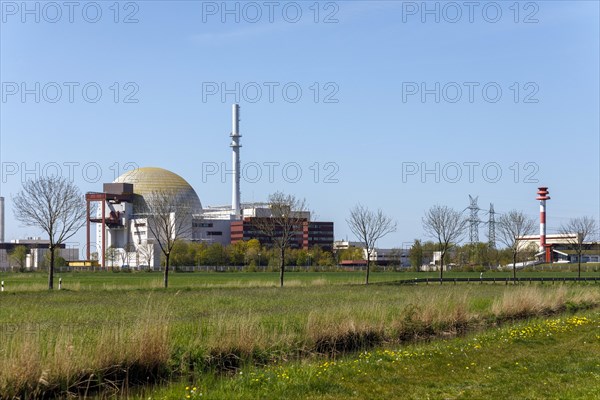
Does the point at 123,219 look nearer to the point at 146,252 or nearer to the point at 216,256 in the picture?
the point at 146,252

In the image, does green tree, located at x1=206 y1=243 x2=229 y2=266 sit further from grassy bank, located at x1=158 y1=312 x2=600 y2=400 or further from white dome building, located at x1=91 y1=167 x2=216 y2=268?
grassy bank, located at x1=158 y1=312 x2=600 y2=400

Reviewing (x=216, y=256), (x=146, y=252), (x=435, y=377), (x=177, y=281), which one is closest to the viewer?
(x=435, y=377)

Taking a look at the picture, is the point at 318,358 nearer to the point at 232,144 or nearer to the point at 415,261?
the point at 415,261

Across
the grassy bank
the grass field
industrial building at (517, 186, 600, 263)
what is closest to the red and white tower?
industrial building at (517, 186, 600, 263)

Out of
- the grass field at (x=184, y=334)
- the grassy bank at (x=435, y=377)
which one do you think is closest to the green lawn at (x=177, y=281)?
the grass field at (x=184, y=334)

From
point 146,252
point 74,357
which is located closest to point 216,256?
point 146,252

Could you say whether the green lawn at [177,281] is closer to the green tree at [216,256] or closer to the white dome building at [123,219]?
the green tree at [216,256]

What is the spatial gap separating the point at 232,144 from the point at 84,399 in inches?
7256

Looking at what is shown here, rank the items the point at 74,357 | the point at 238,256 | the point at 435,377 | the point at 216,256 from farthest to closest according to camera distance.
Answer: the point at 238,256, the point at 216,256, the point at 435,377, the point at 74,357

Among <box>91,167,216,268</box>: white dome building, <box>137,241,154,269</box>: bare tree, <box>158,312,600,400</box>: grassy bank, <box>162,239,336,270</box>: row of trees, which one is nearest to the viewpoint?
<box>158,312,600,400</box>: grassy bank

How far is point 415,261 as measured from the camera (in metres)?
136

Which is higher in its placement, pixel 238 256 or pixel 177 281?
pixel 238 256

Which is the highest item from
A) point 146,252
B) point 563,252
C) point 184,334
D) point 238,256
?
point 563,252

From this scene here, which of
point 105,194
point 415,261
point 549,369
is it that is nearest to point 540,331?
point 549,369
